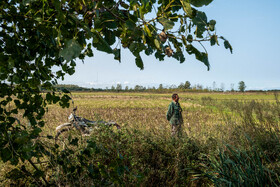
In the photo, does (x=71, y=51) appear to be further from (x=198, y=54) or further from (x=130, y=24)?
(x=198, y=54)

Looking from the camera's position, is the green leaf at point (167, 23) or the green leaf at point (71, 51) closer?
the green leaf at point (71, 51)

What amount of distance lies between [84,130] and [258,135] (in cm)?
437

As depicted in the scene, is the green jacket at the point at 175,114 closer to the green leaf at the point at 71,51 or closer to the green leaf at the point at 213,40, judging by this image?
the green leaf at the point at 213,40

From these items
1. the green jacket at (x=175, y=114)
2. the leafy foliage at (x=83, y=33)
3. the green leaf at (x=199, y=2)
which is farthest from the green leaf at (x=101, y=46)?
the green jacket at (x=175, y=114)

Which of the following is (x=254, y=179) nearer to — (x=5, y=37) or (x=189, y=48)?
(x=189, y=48)

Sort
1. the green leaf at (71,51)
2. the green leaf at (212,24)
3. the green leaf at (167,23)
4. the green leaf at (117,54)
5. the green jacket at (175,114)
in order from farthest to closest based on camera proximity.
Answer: the green jacket at (175,114) < the green leaf at (117,54) < the green leaf at (212,24) < the green leaf at (167,23) < the green leaf at (71,51)

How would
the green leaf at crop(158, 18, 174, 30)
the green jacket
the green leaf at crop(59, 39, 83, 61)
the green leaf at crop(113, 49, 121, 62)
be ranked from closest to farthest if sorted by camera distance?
the green leaf at crop(59, 39, 83, 61), the green leaf at crop(158, 18, 174, 30), the green leaf at crop(113, 49, 121, 62), the green jacket

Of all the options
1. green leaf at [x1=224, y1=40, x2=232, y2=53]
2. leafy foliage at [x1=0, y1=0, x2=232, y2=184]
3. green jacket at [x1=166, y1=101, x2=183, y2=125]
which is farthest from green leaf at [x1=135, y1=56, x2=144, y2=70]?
green jacket at [x1=166, y1=101, x2=183, y2=125]

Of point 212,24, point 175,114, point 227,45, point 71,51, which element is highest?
point 212,24

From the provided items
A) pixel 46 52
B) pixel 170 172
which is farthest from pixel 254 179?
pixel 46 52

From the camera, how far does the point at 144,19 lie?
85 centimetres

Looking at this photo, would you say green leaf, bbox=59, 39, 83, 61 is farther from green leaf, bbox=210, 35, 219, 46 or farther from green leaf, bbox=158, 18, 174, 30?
green leaf, bbox=210, 35, 219, 46

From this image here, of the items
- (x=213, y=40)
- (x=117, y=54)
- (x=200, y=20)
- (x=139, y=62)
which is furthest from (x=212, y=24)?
(x=117, y=54)

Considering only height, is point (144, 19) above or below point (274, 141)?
above
